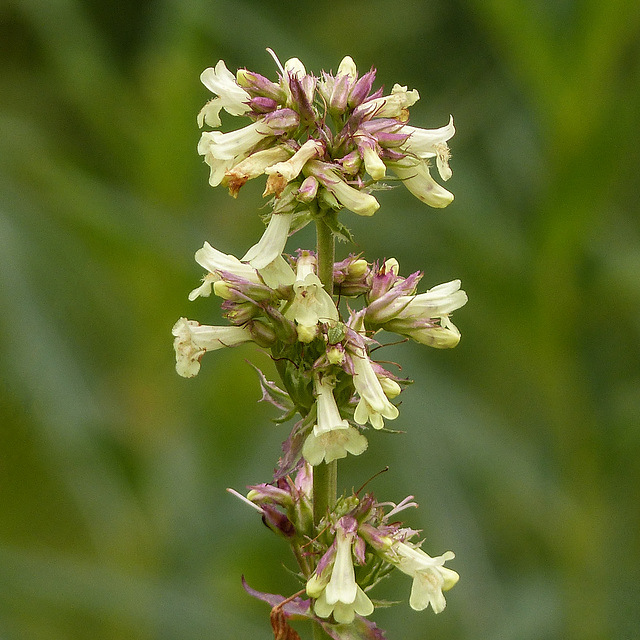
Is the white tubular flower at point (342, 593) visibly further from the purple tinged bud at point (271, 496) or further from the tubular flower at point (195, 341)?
the tubular flower at point (195, 341)

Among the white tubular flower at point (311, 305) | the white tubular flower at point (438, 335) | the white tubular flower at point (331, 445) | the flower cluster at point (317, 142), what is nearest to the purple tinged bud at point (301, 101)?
the flower cluster at point (317, 142)

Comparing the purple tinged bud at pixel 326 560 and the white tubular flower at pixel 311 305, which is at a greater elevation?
the white tubular flower at pixel 311 305

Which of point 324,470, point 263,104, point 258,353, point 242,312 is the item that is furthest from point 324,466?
point 258,353

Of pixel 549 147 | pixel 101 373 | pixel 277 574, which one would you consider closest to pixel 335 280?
pixel 549 147

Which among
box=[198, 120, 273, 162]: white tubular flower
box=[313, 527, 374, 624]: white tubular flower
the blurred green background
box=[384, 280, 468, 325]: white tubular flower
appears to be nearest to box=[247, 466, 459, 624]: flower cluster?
box=[313, 527, 374, 624]: white tubular flower

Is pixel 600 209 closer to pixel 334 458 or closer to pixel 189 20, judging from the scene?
pixel 189 20

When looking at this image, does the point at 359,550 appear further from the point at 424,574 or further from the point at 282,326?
the point at 282,326
